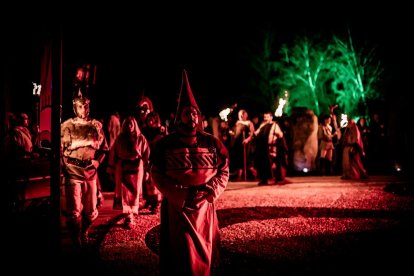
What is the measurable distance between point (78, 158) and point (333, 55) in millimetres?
33294

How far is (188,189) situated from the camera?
4.27 m

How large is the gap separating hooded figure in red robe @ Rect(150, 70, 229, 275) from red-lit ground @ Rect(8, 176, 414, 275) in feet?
2.86

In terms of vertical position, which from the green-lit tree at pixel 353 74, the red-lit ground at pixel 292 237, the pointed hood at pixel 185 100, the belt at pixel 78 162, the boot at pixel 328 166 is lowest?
the red-lit ground at pixel 292 237

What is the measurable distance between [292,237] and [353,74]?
29.5 metres

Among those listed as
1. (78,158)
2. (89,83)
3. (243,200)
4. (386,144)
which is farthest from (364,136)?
(78,158)

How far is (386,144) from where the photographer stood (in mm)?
17969

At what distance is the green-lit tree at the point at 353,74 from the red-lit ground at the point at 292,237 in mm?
23386

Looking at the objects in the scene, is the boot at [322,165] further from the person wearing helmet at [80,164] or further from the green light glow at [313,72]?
the green light glow at [313,72]

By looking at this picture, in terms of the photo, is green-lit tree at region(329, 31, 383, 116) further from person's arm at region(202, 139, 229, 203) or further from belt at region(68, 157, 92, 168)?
person's arm at region(202, 139, 229, 203)

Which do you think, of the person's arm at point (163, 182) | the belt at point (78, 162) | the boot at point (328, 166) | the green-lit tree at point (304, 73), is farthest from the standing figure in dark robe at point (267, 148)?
the green-lit tree at point (304, 73)

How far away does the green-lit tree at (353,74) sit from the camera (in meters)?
33.0

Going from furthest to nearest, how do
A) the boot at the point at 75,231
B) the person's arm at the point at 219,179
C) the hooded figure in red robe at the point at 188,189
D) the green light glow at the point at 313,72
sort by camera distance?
the green light glow at the point at 313,72 < the boot at the point at 75,231 < the person's arm at the point at 219,179 < the hooded figure in red robe at the point at 188,189

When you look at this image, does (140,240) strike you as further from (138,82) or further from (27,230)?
(138,82)

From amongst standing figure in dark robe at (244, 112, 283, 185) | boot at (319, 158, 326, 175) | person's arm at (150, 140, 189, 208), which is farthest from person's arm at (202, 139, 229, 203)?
boot at (319, 158, 326, 175)
